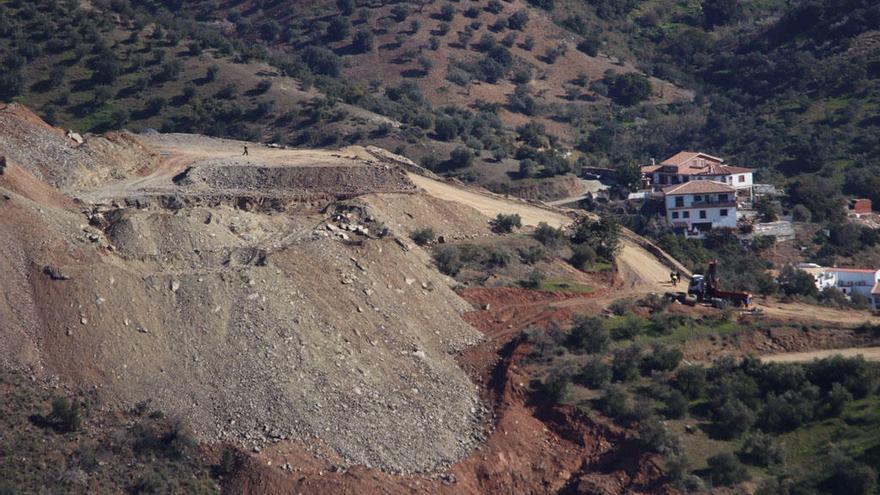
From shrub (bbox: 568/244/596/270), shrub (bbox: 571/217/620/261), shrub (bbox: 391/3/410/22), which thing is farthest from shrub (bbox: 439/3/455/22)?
shrub (bbox: 568/244/596/270)

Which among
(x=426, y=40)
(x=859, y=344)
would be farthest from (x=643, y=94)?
(x=859, y=344)

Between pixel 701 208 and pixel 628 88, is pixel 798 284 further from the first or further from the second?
pixel 628 88

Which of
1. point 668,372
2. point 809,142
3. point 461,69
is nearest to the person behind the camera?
point 668,372

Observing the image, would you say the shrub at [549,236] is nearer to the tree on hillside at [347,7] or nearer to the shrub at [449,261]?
the shrub at [449,261]

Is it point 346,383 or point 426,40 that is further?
point 426,40

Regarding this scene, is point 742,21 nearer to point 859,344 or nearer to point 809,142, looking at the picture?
point 809,142

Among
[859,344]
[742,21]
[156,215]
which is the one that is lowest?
[742,21]

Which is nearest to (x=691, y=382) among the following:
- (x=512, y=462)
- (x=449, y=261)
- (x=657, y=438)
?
(x=657, y=438)
